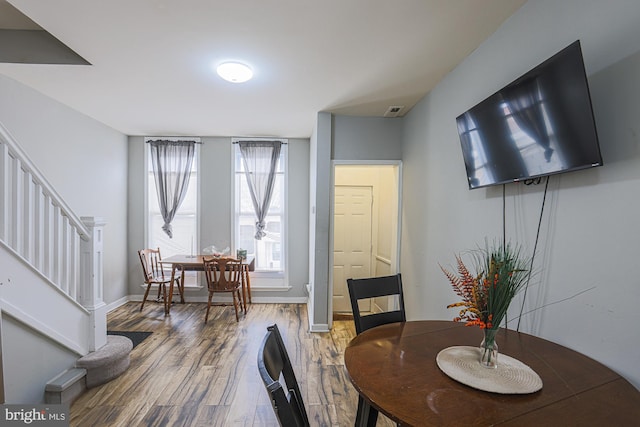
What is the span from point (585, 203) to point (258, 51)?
217 cm

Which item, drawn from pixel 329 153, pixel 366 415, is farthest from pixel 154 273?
pixel 366 415

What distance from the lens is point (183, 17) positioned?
66.1 inches

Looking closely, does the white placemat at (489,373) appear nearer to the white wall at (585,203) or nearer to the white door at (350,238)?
the white wall at (585,203)

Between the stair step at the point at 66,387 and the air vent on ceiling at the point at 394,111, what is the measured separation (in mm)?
3758

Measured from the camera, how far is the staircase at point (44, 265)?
5.77 feet

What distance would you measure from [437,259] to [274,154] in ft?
9.57

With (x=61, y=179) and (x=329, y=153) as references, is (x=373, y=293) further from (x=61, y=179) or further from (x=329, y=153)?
(x=61, y=179)

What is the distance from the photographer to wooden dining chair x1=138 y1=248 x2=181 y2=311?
3.84 m

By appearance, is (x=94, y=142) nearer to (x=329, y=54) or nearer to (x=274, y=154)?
(x=274, y=154)

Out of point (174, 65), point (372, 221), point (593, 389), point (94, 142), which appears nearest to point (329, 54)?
point (174, 65)

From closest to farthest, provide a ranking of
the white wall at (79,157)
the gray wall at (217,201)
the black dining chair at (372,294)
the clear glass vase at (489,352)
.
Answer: the clear glass vase at (489,352) < the black dining chair at (372,294) < the white wall at (79,157) < the gray wall at (217,201)

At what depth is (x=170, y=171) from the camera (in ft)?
14.1

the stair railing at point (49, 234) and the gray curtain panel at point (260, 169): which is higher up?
the gray curtain panel at point (260, 169)

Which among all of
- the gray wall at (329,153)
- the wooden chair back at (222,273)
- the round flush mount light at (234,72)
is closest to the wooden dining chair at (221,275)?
the wooden chair back at (222,273)
